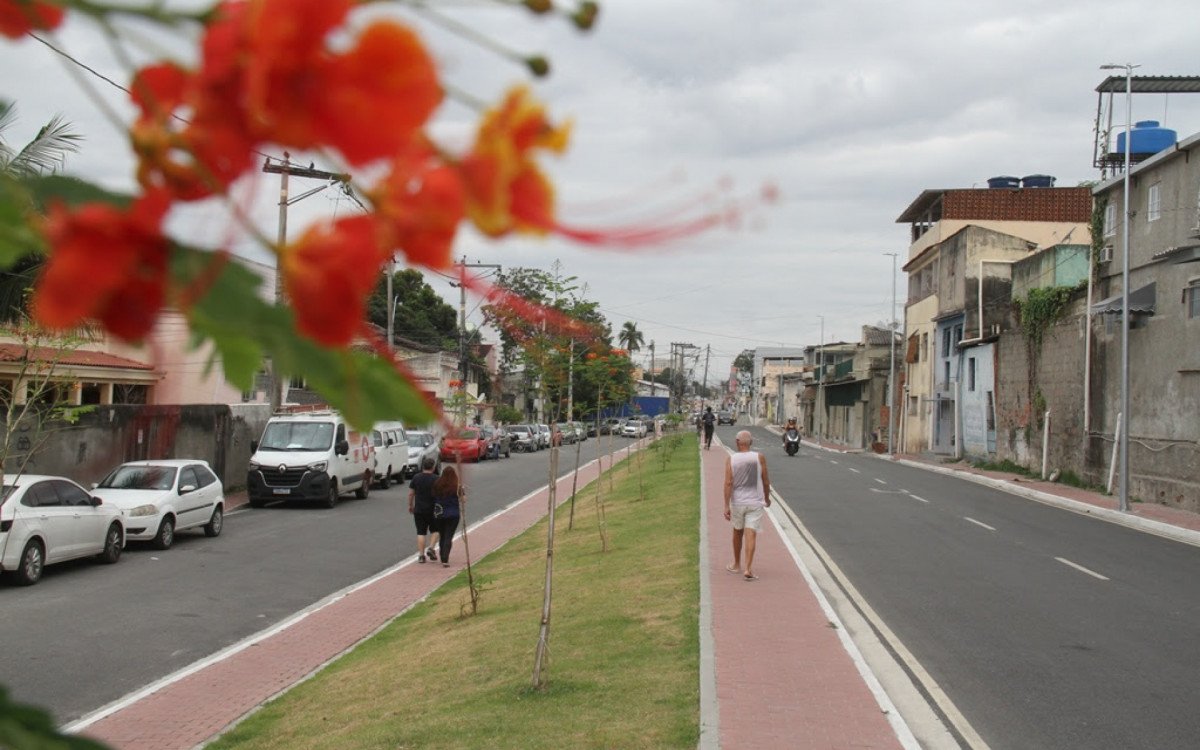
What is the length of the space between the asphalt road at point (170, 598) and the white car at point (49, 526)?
1.01ft

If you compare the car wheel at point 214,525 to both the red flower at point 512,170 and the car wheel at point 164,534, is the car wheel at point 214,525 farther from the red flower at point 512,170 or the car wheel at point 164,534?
the red flower at point 512,170

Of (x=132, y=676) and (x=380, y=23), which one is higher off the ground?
(x=380, y=23)

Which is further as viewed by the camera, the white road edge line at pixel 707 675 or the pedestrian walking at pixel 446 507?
the pedestrian walking at pixel 446 507

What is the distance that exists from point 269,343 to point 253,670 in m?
10.7

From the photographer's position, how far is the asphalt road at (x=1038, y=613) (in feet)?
26.2

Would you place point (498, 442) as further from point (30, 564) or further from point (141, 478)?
point (30, 564)

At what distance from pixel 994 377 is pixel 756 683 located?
4026cm

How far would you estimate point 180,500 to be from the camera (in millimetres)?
19406

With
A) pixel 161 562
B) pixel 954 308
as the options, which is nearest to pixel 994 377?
pixel 954 308

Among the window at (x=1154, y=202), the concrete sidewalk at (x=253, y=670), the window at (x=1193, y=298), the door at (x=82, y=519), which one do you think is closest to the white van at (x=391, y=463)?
the door at (x=82, y=519)

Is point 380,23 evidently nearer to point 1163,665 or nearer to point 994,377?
point 1163,665

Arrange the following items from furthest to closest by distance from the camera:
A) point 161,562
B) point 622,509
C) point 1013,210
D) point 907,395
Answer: point 907,395
point 1013,210
point 622,509
point 161,562

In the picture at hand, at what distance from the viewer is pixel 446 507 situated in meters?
16.9

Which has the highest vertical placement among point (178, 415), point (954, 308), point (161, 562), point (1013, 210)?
point (1013, 210)
